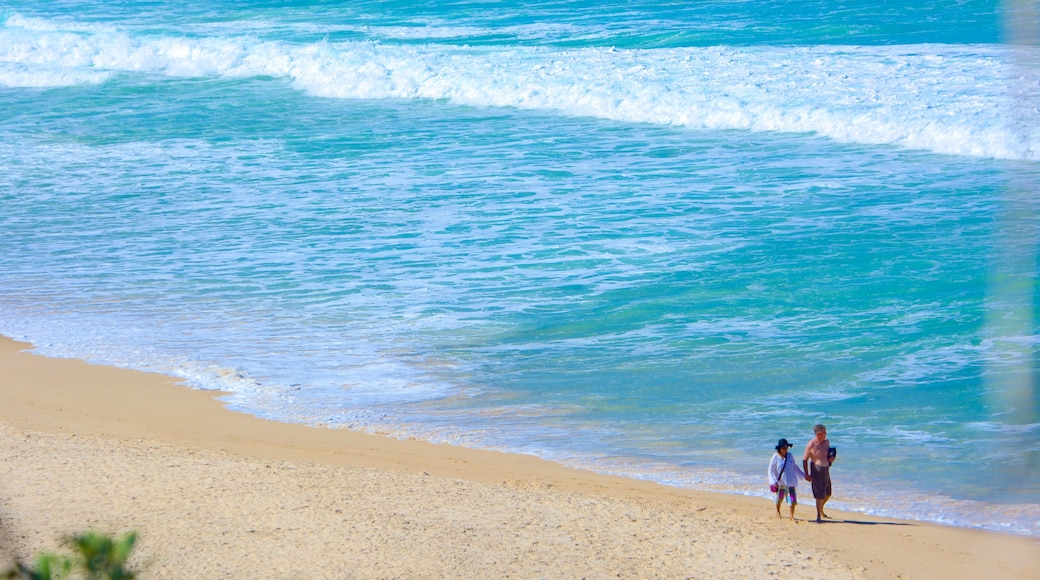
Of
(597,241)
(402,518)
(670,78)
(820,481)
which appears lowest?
(402,518)

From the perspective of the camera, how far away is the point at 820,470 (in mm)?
7734

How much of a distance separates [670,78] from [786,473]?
16115 mm

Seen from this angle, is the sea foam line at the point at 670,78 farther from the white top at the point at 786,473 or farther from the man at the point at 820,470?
the white top at the point at 786,473

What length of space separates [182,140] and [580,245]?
9.77 meters

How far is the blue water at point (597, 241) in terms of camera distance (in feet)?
30.6

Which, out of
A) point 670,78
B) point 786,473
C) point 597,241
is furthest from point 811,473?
point 670,78

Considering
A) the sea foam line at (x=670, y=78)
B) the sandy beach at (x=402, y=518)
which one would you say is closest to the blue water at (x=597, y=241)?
the sea foam line at (x=670, y=78)

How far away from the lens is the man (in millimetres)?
7727

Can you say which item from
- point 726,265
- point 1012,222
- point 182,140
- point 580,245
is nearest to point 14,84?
point 182,140

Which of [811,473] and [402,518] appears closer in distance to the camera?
[402,518]

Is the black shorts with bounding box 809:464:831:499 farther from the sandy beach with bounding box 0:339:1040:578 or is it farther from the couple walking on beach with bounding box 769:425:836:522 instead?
the sandy beach with bounding box 0:339:1040:578

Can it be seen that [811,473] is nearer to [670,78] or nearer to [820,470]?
[820,470]

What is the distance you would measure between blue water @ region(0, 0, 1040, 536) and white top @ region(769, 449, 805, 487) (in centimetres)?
46

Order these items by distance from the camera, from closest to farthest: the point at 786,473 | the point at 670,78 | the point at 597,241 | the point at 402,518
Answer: the point at 402,518 < the point at 786,473 < the point at 597,241 < the point at 670,78
